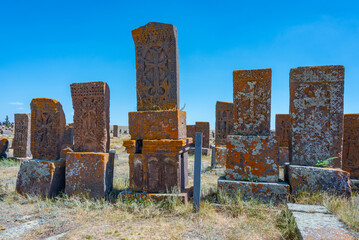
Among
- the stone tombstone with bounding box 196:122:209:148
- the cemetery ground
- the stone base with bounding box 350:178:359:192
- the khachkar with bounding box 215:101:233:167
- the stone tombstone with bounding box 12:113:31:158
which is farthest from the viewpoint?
the stone tombstone with bounding box 196:122:209:148

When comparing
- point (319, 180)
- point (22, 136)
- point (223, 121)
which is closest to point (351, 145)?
point (319, 180)

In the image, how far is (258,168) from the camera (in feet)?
13.0

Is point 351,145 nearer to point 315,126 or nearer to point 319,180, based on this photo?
point 315,126

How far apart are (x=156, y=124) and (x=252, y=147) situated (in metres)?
1.67

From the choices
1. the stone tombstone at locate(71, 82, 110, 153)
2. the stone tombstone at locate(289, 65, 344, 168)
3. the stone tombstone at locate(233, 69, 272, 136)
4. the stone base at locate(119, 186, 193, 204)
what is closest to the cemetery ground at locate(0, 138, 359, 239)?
the stone base at locate(119, 186, 193, 204)

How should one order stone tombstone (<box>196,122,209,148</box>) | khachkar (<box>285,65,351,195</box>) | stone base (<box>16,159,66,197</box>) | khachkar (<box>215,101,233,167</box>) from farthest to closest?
stone tombstone (<box>196,122,209,148</box>) < khachkar (<box>215,101,233,167</box>) < stone base (<box>16,159,66,197</box>) < khachkar (<box>285,65,351,195</box>)

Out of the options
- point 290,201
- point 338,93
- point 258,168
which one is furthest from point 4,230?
point 338,93

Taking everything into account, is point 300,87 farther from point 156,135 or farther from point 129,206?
point 129,206

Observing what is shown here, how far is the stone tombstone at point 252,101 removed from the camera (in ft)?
13.2

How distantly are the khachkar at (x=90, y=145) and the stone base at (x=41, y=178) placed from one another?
0.35 meters

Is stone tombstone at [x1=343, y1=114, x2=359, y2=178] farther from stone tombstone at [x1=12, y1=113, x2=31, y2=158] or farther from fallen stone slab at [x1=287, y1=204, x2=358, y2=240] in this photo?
stone tombstone at [x1=12, y1=113, x2=31, y2=158]

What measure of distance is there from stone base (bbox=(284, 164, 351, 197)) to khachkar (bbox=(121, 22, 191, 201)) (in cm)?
181

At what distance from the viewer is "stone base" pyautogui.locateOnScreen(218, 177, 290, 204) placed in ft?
12.4

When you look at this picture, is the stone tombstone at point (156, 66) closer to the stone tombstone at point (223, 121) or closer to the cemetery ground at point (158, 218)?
the cemetery ground at point (158, 218)
